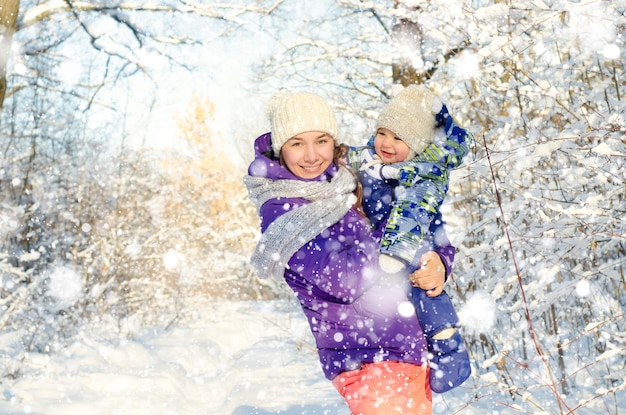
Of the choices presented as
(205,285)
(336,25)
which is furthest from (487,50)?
(205,285)

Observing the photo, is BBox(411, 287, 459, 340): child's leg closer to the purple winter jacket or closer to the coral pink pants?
the purple winter jacket

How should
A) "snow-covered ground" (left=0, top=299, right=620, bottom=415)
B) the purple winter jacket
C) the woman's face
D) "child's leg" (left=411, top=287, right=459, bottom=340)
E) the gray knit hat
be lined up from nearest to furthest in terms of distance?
the purple winter jacket < "child's leg" (left=411, top=287, right=459, bottom=340) < the woman's face < the gray knit hat < "snow-covered ground" (left=0, top=299, right=620, bottom=415)

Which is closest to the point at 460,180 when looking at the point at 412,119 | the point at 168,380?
the point at 412,119

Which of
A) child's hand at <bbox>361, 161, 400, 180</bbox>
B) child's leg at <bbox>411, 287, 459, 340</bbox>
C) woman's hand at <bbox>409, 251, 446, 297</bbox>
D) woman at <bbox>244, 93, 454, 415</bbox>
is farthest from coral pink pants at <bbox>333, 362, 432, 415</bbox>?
child's hand at <bbox>361, 161, 400, 180</bbox>

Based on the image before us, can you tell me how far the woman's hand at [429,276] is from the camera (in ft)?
5.87

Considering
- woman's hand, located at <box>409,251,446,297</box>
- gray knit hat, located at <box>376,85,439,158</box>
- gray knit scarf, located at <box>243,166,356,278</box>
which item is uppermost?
gray knit hat, located at <box>376,85,439,158</box>

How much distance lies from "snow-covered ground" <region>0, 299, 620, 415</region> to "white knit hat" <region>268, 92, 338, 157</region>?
206 cm

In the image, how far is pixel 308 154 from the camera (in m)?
1.97

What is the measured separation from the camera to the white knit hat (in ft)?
6.54

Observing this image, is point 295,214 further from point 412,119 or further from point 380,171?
point 412,119

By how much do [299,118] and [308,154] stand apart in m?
0.14

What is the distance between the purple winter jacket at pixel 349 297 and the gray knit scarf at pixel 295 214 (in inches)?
1.2

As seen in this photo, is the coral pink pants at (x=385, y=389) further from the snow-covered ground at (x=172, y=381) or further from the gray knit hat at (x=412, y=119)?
the snow-covered ground at (x=172, y=381)

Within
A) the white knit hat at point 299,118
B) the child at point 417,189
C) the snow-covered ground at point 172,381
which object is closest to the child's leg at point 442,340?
the child at point 417,189
